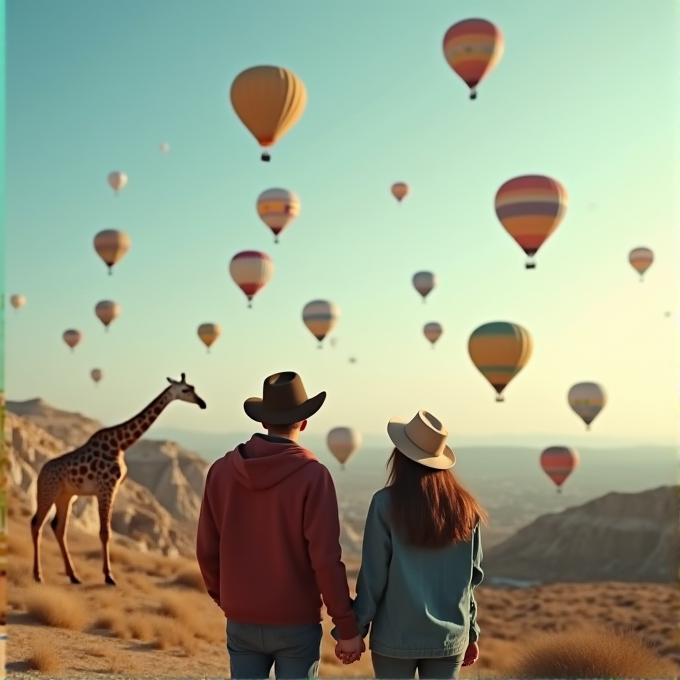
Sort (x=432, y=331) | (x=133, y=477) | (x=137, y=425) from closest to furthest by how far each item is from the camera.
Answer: (x=137, y=425) → (x=432, y=331) → (x=133, y=477)

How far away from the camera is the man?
4996 mm

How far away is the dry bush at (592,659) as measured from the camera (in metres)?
9.69

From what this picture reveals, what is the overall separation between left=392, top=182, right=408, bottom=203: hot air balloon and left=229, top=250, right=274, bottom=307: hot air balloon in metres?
11.7

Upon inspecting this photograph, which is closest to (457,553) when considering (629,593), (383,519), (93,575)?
(383,519)

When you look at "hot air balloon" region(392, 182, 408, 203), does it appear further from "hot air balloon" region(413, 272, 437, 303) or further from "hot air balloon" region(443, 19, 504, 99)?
"hot air balloon" region(443, 19, 504, 99)

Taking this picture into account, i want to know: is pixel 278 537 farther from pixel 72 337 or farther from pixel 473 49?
pixel 72 337

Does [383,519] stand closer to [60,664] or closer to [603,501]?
[60,664]

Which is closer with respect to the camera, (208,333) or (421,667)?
(421,667)

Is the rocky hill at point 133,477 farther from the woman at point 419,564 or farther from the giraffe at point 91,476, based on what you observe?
the woman at point 419,564

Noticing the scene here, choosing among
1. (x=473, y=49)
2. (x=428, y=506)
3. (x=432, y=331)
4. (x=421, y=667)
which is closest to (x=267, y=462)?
(x=428, y=506)

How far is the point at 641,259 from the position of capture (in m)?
44.3

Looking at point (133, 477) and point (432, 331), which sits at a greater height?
point (432, 331)

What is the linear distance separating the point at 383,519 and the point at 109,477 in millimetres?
11378

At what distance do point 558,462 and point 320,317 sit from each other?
1124 centimetres
